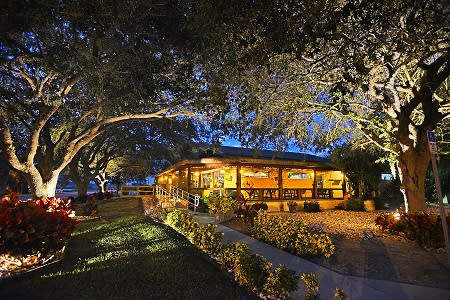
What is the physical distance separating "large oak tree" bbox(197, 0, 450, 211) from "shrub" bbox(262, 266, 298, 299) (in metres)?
3.54

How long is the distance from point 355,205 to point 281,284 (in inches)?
653

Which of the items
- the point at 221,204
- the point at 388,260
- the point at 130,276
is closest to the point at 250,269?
the point at 130,276

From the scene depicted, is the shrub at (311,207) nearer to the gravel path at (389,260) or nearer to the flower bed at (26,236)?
the gravel path at (389,260)

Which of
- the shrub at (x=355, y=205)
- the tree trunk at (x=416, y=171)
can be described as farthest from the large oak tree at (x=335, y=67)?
the shrub at (x=355, y=205)

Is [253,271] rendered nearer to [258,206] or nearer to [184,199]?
[258,206]

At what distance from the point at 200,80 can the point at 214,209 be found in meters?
5.49

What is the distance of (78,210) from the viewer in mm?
22984

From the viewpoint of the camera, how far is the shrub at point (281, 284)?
5.08 meters

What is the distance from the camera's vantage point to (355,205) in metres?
20.1


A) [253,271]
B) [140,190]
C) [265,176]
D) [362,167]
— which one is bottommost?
[253,271]

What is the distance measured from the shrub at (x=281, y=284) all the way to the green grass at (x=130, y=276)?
0.64 metres

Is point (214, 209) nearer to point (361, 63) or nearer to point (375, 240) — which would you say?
point (375, 240)

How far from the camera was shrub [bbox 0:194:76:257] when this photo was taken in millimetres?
7082

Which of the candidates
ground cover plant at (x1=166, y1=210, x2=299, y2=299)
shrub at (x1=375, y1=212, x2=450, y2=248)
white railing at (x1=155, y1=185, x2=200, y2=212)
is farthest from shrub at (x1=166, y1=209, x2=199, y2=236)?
shrub at (x1=375, y1=212, x2=450, y2=248)
